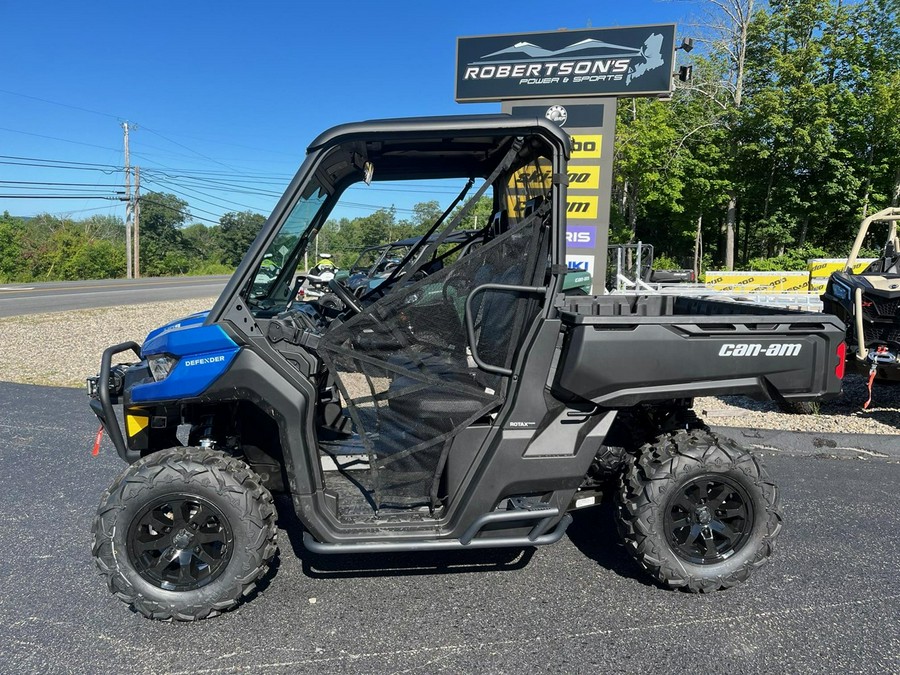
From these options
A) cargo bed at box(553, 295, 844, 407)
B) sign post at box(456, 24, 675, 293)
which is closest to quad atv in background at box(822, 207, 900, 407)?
sign post at box(456, 24, 675, 293)

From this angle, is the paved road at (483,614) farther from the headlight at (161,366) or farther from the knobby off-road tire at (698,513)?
the headlight at (161,366)

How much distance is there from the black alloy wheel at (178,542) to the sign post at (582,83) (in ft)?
24.2

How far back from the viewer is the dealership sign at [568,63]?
337 inches

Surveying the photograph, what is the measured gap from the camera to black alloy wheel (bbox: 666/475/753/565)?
2871 mm

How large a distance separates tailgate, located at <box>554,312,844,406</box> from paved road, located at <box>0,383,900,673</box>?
97cm

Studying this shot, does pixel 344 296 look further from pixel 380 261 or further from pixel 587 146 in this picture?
pixel 587 146

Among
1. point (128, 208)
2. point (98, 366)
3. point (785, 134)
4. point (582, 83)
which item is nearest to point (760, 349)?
point (582, 83)

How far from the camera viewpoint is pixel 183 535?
264 centimetres

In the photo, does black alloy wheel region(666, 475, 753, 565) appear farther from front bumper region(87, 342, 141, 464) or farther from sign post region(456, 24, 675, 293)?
sign post region(456, 24, 675, 293)

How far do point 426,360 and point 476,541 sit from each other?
86 cm

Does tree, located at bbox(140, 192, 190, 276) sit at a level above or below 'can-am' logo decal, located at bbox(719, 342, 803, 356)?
above

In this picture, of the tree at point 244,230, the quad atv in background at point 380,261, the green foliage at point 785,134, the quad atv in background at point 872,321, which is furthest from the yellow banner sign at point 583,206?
the green foliage at point 785,134

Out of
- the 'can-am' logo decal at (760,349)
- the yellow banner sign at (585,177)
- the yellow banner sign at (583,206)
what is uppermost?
the yellow banner sign at (585,177)

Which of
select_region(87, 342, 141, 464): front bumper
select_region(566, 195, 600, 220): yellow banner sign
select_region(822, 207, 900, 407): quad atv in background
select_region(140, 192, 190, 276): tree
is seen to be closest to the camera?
select_region(87, 342, 141, 464): front bumper
